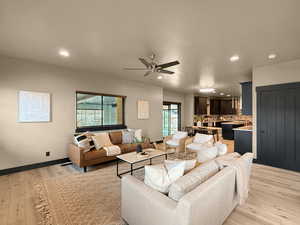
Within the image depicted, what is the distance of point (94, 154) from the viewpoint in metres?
3.67

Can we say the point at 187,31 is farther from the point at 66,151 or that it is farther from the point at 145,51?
the point at 66,151

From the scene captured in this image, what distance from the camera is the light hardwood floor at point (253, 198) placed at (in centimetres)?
197

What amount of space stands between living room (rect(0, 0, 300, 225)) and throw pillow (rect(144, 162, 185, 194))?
0.03 feet

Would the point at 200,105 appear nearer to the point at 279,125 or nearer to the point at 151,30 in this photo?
the point at 279,125

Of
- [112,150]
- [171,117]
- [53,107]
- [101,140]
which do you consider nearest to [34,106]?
[53,107]

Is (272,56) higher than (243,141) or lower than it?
higher

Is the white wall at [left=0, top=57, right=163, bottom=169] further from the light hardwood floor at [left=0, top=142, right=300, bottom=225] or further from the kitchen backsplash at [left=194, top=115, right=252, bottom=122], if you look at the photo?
the kitchen backsplash at [left=194, top=115, right=252, bottom=122]

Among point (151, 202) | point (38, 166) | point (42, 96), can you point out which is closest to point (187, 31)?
point (151, 202)

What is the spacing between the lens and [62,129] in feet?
13.6

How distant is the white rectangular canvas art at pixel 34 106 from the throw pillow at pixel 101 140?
134cm

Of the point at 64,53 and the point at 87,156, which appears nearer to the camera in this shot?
Answer: the point at 64,53

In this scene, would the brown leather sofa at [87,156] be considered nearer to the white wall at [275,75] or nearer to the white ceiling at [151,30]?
the white ceiling at [151,30]

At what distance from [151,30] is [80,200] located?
9.66ft

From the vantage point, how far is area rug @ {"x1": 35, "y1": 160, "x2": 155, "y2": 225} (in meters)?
1.98
